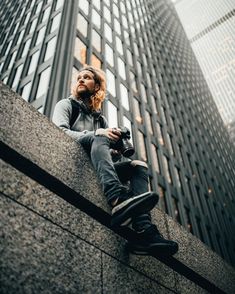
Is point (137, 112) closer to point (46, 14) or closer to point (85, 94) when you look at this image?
point (46, 14)

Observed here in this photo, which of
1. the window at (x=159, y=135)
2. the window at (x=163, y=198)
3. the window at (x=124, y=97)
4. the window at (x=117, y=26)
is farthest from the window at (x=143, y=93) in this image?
the window at (x=163, y=198)

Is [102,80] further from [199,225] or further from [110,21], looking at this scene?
[110,21]

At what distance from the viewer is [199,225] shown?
25672mm

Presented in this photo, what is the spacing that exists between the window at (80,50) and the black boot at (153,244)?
56.2 ft

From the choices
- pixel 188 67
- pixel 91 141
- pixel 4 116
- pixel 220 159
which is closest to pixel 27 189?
pixel 4 116

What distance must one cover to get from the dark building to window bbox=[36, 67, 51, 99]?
0.31 ft

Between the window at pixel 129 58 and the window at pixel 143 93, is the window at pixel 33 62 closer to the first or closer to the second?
the window at pixel 129 58

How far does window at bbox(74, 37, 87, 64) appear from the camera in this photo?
62.8ft

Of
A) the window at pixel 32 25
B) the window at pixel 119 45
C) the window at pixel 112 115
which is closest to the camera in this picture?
the window at pixel 112 115

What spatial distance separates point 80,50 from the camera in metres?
19.9

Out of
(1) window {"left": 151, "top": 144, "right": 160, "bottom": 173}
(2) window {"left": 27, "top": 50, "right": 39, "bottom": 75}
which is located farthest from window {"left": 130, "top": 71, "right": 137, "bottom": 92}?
(2) window {"left": 27, "top": 50, "right": 39, "bottom": 75}

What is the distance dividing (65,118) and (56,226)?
183 centimetres

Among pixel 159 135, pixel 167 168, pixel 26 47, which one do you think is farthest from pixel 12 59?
pixel 167 168

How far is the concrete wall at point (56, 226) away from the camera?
98.3 inches
